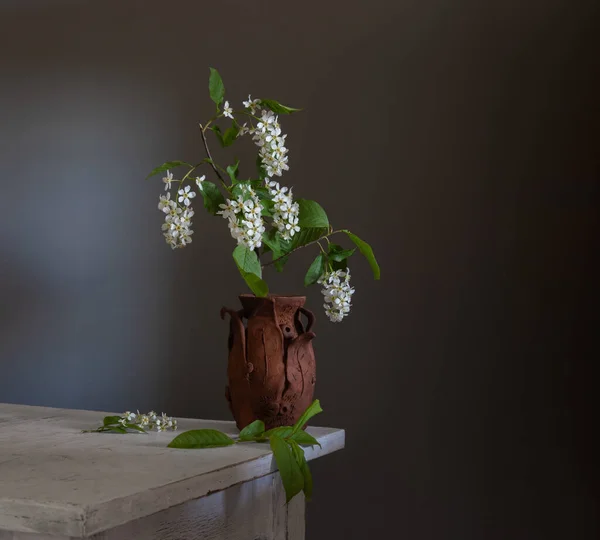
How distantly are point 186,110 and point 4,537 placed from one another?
1989 mm

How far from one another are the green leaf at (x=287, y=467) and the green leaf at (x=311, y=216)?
380 millimetres

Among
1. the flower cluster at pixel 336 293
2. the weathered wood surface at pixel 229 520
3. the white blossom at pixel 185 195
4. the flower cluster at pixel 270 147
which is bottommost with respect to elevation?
the weathered wood surface at pixel 229 520

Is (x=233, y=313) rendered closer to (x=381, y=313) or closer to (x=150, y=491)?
(x=150, y=491)

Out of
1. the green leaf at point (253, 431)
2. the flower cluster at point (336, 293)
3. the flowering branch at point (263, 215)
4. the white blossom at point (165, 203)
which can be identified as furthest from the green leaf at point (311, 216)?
the green leaf at point (253, 431)

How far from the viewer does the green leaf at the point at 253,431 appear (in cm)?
129

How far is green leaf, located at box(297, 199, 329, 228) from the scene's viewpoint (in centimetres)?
139

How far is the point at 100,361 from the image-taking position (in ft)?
9.26

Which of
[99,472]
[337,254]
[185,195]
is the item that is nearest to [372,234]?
[337,254]

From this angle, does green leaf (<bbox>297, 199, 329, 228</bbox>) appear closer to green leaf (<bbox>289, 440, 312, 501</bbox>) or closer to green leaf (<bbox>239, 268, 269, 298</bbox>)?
green leaf (<bbox>239, 268, 269, 298</bbox>)

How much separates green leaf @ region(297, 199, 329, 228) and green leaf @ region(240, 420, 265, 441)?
34 centimetres

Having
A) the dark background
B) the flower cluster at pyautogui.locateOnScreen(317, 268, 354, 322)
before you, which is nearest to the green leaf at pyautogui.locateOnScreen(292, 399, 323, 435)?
the flower cluster at pyautogui.locateOnScreen(317, 268, 354, 322)

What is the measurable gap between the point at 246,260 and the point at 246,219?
7cm

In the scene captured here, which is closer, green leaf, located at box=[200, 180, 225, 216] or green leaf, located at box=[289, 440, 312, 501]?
green leaf, located at box=[289, 440, 312, 501]

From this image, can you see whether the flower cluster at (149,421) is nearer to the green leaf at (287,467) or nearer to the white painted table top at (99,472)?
the white painted table top at (99,472)
